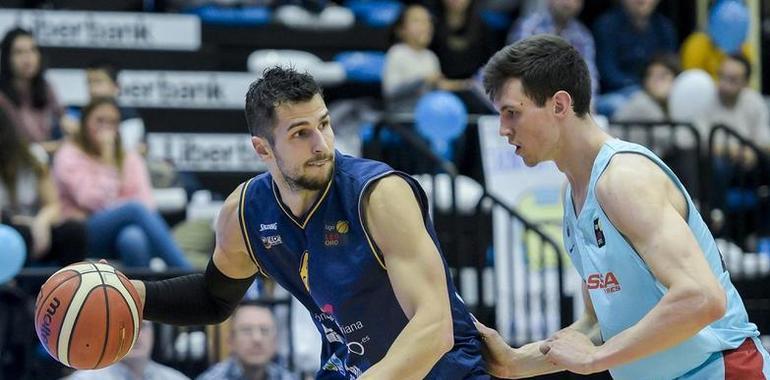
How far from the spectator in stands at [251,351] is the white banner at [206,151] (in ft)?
10.4

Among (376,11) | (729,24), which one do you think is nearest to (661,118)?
(729,24)

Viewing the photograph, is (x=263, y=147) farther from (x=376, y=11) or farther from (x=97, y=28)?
(x=376, y=11)

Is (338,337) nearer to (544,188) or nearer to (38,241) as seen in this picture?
(38,241)

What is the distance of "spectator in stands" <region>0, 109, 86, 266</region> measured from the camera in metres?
8.35

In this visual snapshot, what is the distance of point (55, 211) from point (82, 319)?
3892mm

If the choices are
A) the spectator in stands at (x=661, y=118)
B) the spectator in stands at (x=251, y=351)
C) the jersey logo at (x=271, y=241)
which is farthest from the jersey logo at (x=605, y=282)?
the spectator in stands at (x=661, y=118)

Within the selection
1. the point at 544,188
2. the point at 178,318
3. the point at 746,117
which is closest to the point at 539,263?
the point at 544,188

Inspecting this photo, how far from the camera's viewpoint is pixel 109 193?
8938mm

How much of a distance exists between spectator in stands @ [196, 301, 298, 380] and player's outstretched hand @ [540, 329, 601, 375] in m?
3.52

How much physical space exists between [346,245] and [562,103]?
0.84 m

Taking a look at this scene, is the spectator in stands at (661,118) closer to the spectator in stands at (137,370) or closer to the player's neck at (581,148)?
the spectator in stands at (137,370)

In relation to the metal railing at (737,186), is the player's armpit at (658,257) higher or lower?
higher

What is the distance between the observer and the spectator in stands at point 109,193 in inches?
341

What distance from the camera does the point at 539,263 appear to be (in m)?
9.35
